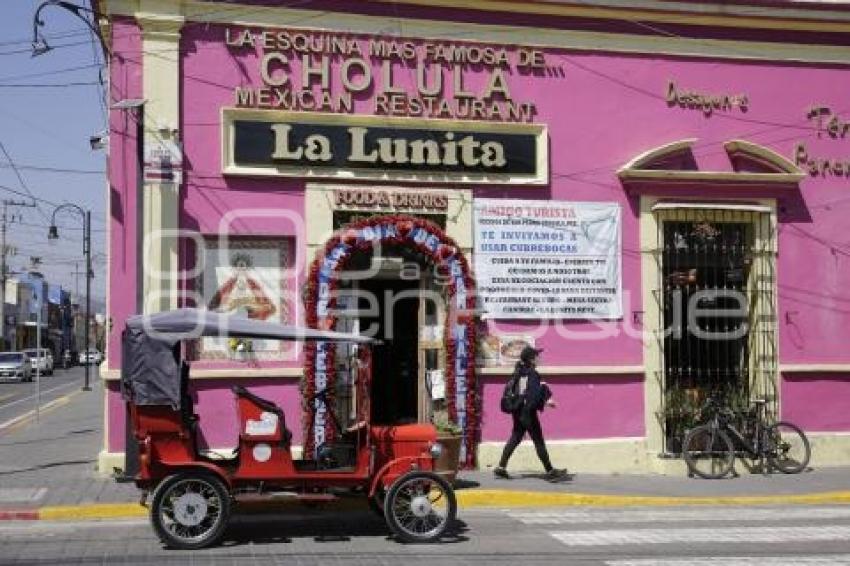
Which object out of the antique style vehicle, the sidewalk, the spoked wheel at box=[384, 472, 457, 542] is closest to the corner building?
the sidewalk

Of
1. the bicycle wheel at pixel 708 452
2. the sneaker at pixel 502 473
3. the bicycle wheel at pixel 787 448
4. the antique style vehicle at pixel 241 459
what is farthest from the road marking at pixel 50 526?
the bicycle wheel at pixel 787 448

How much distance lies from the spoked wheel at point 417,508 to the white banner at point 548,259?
4966 millimetres

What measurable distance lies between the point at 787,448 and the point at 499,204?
5.29 metres

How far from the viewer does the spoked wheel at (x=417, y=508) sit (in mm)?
9539

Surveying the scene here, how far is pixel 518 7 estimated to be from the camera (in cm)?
1457

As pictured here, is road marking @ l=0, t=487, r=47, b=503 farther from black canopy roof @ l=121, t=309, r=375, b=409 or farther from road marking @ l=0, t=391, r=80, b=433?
road marking @ l=0, t=391, r=80, b=433

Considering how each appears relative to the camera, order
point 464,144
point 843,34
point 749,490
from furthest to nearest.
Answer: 1. point 843,34
2. point 464,144
3. point 749,490

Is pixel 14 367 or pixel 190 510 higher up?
pixel 190 510

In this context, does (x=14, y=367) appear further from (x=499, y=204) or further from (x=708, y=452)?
(x=708, y=452)

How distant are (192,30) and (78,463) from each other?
617 centimetres

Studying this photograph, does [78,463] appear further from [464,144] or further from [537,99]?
[537,99]

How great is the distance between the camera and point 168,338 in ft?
31.3

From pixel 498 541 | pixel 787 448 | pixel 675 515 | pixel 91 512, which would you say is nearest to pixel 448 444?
pixel 498 541

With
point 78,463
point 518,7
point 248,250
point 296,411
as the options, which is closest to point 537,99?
point 518,7
